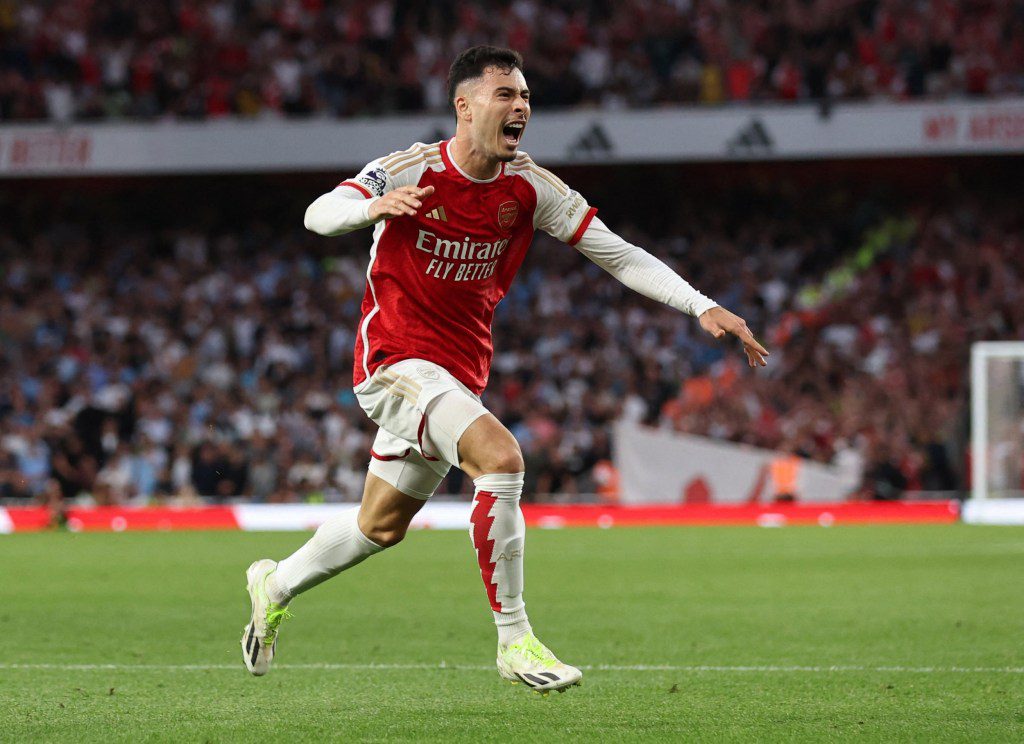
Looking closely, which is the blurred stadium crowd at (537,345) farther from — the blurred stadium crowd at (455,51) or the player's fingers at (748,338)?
the player's fingers at (748,338)

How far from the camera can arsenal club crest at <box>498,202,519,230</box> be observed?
6043 millimetres

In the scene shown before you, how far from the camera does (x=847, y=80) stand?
25125 mm

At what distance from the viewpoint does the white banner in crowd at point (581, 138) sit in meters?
24.6

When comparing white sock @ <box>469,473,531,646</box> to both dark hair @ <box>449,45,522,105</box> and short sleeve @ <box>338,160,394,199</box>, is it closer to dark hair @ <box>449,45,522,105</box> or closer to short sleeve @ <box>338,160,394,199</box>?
short sleeve @ <box>338,160,394,199</box>

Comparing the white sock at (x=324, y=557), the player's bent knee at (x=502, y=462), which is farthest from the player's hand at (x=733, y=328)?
the white sock at (x=324, y=557)

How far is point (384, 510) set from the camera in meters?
6.07

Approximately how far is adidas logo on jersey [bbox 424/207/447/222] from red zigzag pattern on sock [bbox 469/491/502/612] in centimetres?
112

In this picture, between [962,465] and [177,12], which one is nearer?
[962,465]

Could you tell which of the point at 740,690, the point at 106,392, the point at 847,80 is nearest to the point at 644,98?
the point at 847,80

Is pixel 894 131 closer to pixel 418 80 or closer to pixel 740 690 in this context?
pixel 418 80

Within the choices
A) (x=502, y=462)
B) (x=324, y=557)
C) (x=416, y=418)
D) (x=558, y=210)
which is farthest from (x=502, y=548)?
(x=558, y=210)

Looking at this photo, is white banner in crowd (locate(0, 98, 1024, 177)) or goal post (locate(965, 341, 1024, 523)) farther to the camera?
white banner in crowd (locate(0, 98, 1024, 177))

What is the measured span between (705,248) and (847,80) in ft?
12.1

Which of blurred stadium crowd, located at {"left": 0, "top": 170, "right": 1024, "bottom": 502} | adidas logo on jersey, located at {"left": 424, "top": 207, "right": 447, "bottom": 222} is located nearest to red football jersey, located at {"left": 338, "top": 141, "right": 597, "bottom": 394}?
adidas logo on jersey, located at {"left": 424, "top": 207, "right": 447, "bottom": 222}
